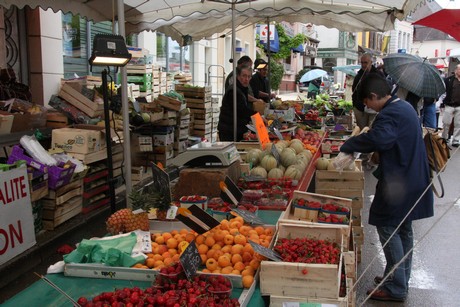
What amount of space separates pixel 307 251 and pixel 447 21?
2325mm

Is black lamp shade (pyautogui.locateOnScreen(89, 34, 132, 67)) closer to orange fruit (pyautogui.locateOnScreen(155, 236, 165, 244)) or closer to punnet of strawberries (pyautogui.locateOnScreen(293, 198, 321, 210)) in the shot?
orange fruit (pyautogui.locateOnScreen(155, 236, 165, 244))

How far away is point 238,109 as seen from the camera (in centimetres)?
724

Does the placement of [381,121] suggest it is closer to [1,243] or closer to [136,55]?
[1,243]

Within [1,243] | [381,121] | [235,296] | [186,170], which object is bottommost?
[1,243]

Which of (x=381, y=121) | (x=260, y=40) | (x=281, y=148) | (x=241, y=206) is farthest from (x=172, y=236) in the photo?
(x=260, y=40)

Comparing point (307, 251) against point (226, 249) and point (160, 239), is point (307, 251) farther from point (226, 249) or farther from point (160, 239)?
point (160, 239)

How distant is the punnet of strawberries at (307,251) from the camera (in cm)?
275

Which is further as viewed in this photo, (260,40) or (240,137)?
(260,40)

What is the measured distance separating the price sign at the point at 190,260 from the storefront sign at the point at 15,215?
8.60ft

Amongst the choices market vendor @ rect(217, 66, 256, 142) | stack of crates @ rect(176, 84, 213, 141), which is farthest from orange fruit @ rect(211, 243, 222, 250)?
stack of crates @ rect(176, 84, 213, 141)

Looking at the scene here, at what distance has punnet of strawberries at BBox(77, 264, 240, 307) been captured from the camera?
7.14 ft

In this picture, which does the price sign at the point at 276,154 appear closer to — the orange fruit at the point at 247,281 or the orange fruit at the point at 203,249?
the orange fruit at the point at 203,249

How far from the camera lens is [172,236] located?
3248 mm

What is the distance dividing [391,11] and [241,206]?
17.7 ft
